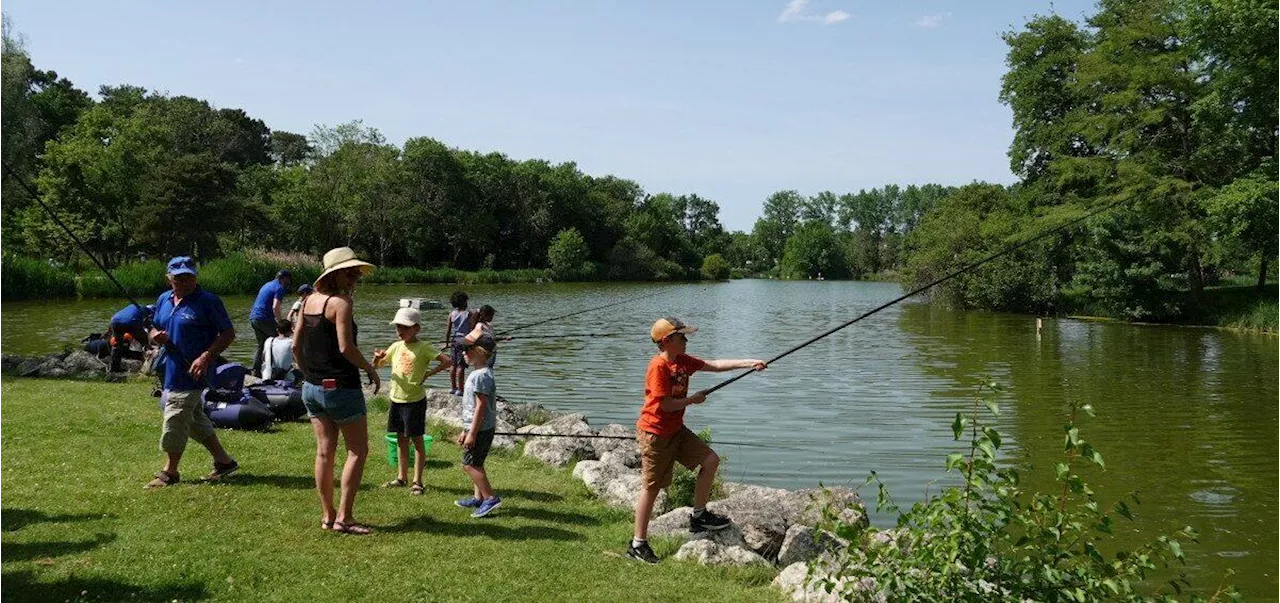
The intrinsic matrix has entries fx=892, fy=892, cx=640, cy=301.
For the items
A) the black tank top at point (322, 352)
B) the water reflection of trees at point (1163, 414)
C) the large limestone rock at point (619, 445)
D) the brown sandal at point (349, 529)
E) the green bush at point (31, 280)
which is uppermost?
the green bush at point (31, 280)

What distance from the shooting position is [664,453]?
662 centimetres

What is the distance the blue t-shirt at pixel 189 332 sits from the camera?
7.29 metres

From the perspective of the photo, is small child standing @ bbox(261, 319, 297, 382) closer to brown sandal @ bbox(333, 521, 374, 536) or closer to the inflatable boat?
the inflatable boat

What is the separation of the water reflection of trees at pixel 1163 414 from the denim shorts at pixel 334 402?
7.16 metres

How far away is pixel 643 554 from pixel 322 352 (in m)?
2.70

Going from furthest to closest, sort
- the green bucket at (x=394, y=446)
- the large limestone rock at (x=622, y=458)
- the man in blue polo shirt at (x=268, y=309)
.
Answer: the man in blue polo shirt at (x=268, y=309), the large limestone rock at (x=622, y=458), the green bucket at (x=394, y=446)

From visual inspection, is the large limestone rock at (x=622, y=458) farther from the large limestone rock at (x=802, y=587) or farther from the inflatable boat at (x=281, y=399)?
the inflatable boat at (x=281, y=399)

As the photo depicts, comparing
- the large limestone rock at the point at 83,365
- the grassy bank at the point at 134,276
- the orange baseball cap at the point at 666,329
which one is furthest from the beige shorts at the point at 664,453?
the grassy bank at the point at 134,276

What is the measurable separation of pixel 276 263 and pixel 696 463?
46.6m

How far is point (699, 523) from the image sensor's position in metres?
6.99

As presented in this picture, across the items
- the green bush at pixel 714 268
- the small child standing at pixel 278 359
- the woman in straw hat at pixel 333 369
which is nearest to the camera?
the woman in straw hat at pixel 333 369

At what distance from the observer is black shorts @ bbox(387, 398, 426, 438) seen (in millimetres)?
7840

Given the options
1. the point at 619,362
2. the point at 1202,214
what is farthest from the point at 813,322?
the point at 619,362

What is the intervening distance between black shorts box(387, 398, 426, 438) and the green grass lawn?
549 mm
